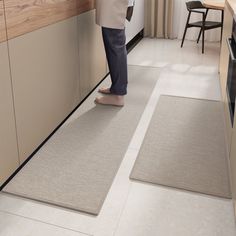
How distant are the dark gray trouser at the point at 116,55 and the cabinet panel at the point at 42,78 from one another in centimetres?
25

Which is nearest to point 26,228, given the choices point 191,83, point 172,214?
point 172,214

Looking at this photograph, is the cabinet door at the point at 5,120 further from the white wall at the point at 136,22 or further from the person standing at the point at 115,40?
the white wall at the point at 136,22

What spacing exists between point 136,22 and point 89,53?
7.17ft

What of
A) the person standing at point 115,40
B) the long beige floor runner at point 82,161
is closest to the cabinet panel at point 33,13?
the person standing at point 115,40

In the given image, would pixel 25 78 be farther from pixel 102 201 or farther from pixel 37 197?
pixel 102 201

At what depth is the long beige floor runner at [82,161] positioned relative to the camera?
175 centimetres

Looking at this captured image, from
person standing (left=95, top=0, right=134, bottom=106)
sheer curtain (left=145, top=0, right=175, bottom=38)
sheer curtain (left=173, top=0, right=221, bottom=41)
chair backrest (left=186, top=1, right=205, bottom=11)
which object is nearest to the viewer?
person standing (left=95, top=0, right=134, bottom=106)

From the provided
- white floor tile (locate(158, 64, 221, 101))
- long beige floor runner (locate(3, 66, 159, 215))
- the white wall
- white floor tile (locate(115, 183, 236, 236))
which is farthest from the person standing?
the white wall

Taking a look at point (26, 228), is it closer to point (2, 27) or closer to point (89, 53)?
point (2, 27)

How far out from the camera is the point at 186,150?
85.6 inches

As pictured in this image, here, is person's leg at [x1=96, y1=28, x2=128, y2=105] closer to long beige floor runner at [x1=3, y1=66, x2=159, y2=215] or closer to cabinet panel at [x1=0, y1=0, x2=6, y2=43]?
long beige floor runner at [x1=3, y1=66, x2=159, y2=215]

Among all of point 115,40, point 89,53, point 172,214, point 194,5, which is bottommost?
point 172,214

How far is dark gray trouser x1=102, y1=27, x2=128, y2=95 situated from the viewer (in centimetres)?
259

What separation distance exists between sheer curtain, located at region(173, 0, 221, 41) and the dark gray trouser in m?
2.81
